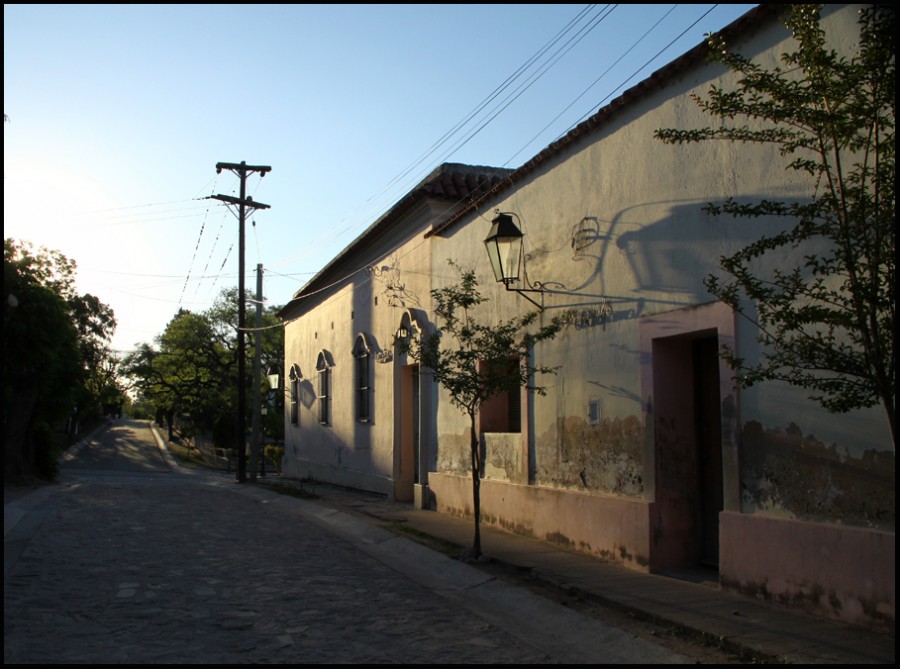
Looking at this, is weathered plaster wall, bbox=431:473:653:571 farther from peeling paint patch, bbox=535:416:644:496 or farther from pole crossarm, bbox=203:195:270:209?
pole crossarm, bbox=203:195:270:209

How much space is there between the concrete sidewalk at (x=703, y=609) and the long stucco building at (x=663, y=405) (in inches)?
8.2

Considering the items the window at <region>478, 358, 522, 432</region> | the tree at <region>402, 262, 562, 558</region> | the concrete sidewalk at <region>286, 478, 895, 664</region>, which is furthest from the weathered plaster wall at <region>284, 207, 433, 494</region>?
the concrete sidewalk at <region>286, 478, 895, 664</region>

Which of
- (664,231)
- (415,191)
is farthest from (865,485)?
(415,191)

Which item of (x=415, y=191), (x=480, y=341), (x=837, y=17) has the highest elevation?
(x=415, y=191)

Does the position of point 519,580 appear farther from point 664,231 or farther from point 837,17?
point 837,17

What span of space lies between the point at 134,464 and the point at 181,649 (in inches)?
1699

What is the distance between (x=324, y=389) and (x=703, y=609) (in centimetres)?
1729

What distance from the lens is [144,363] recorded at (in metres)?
57.7

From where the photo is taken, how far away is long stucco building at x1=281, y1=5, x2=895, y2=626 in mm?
6480

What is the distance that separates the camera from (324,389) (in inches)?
911

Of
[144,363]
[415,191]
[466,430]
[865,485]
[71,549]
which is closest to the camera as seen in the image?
[865,485]

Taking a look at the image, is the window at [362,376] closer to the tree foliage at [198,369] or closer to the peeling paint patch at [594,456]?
the peeling paint patch at [594,456]

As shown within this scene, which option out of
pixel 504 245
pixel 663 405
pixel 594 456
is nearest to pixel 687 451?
pixel 663 405

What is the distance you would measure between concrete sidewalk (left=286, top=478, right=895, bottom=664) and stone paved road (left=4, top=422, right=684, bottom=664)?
18.2 inches
